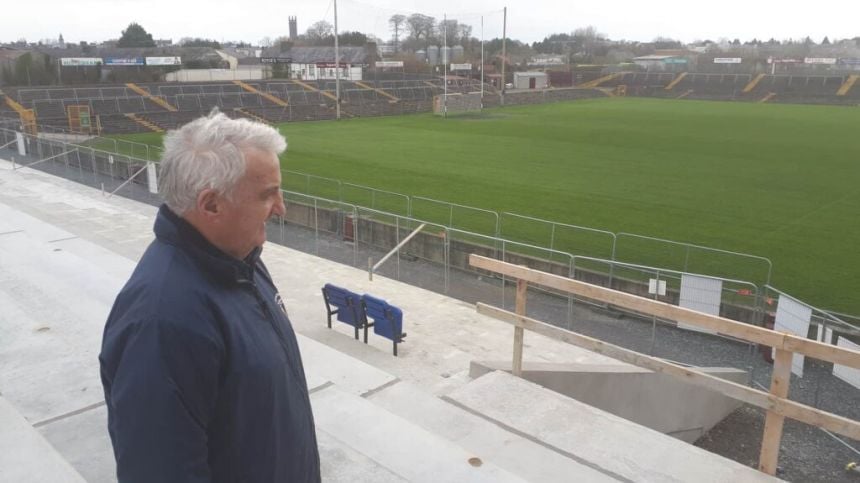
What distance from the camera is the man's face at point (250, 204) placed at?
1935mm

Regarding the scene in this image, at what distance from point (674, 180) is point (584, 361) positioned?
19.8m

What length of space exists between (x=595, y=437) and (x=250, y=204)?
3390mm

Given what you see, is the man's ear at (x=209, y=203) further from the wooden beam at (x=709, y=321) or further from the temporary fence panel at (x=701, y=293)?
the temporary fence panel at (x=701, y=293)

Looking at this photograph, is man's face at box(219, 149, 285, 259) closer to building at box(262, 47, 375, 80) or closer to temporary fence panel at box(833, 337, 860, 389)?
temporary fence panel at box(833, 337, 860, 389)

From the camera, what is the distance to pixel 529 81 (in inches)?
3607

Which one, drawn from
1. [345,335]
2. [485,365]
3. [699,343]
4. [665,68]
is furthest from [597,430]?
[665,68]

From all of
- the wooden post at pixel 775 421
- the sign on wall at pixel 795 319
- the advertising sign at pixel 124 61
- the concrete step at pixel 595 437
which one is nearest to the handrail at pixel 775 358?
the wooden post at pixel 775 421

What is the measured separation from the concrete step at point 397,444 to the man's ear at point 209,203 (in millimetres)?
1803

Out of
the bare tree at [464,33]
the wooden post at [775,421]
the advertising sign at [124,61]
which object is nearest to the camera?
the wooden post at [775,421]

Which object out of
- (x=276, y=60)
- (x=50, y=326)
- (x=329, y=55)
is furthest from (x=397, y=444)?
(x=329, y=55)

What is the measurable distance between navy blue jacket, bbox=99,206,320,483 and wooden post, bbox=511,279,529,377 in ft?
12.0

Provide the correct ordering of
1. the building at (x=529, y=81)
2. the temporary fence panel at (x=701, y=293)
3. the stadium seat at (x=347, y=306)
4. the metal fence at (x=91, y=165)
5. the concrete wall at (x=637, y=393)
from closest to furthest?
the concrete wall at (x=637, y=393) < the stadium seat at (x=347, y=306) < the temporary fence panel at (x=701, y=293) < the metal fence at (x=91, y=165) < the building at (x=529, y=81)

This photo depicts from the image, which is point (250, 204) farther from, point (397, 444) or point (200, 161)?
point (397, 444)

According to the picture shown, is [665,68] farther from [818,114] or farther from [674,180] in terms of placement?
[674,180]
